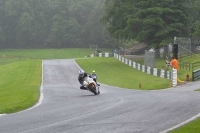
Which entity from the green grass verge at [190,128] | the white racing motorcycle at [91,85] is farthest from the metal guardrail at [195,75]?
the green grass verge at [190,128]

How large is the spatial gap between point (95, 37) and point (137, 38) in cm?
6840

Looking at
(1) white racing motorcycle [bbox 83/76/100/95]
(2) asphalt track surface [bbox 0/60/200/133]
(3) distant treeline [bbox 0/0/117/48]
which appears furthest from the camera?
(3) distant treeline [bbox 0/0/117/48]

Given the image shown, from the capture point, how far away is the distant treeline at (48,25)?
402 feet

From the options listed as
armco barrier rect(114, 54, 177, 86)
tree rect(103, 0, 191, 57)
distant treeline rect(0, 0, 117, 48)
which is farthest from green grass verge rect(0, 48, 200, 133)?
distant treeline rect(0, 0, 117, 48)

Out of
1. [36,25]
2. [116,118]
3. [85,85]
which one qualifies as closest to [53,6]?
[36,25]

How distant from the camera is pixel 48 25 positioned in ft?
419

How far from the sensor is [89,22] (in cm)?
12488

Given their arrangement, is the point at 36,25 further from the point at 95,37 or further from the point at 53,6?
the point at 95,37

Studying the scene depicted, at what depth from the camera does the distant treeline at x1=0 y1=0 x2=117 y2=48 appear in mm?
122438

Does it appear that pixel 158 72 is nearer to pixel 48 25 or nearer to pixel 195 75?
pixel 195 75

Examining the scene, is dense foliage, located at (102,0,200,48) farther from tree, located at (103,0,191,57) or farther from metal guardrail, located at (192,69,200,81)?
metal guardrail, located at (192,69,200,81)

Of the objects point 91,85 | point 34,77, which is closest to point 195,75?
point 91,85

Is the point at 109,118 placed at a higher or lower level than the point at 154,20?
lower

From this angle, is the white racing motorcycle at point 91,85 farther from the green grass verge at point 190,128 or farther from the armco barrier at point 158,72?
the green grass verge at point 190,128
